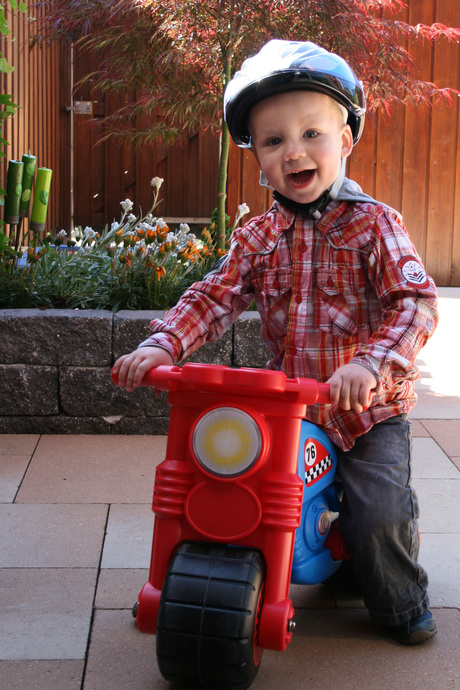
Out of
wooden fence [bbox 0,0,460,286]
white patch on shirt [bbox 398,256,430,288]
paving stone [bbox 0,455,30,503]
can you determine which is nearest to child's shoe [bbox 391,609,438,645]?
white patch on shirt [bbox 398,256,430,288]

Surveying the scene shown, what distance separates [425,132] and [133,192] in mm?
3273

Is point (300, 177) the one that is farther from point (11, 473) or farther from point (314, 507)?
point (11, 473)

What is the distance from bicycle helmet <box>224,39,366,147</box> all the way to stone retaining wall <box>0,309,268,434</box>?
1693 millimetres

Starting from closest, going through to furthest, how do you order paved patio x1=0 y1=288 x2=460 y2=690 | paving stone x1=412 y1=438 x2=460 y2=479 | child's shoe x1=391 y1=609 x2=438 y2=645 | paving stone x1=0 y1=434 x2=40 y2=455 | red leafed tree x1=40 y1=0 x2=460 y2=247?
paved patio x1=0 y1=288 x2=460 y2=690 → child's shoe x1=391 y1=609 x2=438 y2=645 → paving stone x1=412 y1=438 x2=460 y2=479 → paving stone x1=0 y1=434 x2=40 y2=455 → red leafed tree x1=40 y1=0 x2=460 y2=247

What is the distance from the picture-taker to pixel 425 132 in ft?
27.9

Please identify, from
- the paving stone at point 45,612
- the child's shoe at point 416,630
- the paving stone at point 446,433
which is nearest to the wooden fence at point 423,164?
the paving stone at point 446,433

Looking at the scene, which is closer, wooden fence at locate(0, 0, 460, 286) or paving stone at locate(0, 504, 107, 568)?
paving stone at locate(0, 504, 107, 568)

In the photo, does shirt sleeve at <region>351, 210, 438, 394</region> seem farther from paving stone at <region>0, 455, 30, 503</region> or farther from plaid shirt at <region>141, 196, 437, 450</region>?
paving stone at <region>0, 455, 30, 503</region>

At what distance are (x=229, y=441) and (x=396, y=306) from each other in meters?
0.53

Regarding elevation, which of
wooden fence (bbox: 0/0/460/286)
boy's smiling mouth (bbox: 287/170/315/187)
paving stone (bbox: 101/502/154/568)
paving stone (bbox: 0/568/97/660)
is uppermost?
wooden fence (bbox: 0/0/460/286)

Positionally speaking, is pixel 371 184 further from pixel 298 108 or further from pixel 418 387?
pixel 298 108

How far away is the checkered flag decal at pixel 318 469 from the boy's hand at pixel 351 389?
0.95 ft

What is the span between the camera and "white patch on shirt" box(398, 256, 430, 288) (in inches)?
72.6

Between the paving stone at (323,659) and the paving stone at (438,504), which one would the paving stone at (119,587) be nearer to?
the paving stone at (323,659)
